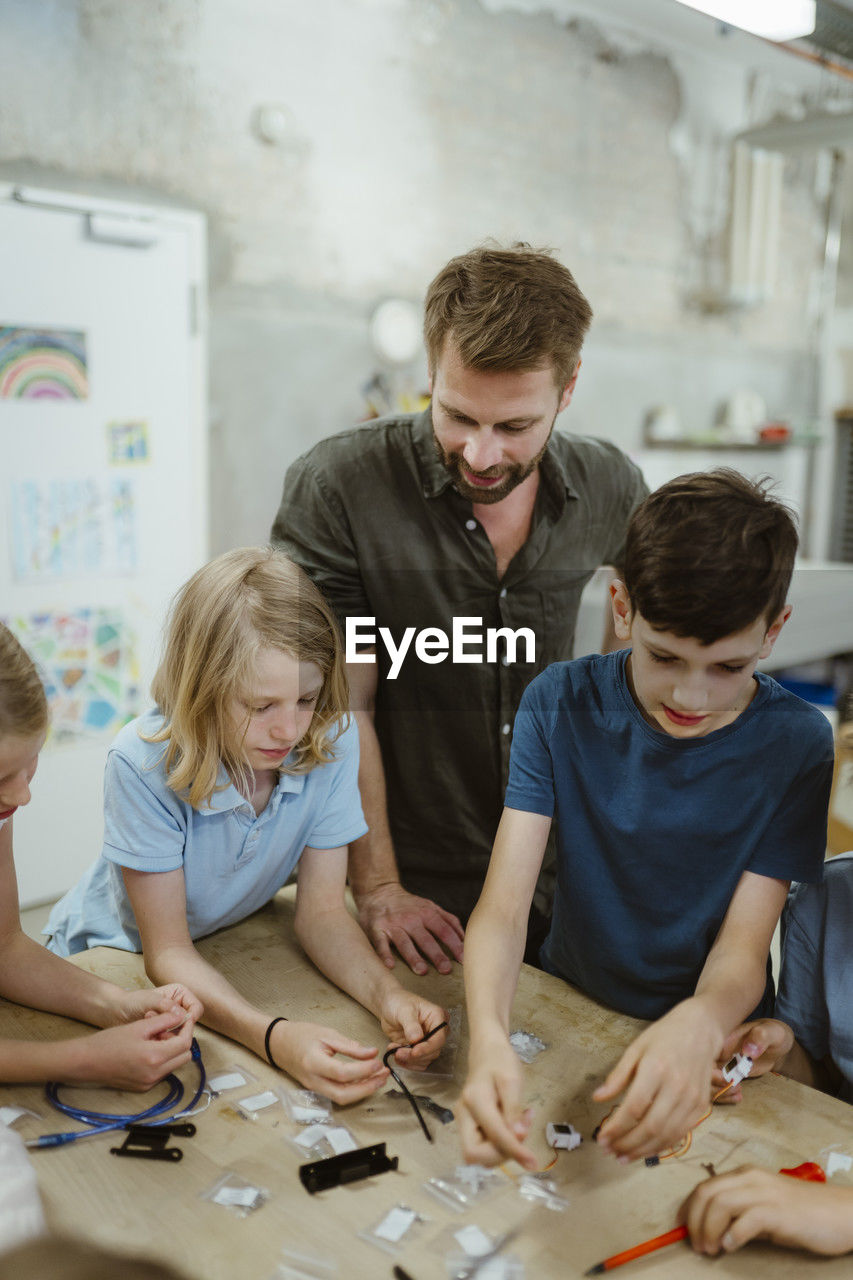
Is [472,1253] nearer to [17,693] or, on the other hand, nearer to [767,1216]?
[767,1216]

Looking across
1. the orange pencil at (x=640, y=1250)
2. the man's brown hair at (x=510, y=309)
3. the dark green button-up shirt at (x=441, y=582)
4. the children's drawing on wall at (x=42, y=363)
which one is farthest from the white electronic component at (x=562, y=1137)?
the children's drawing on wall at (x=42, y=363)

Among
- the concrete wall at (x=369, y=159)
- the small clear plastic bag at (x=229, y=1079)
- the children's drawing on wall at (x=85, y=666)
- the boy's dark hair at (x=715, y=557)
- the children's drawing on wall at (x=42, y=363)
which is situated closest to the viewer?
the boy's dark hair at (x=715, y=557)

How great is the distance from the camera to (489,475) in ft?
3.75

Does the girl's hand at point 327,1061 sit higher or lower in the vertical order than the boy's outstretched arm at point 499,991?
lower

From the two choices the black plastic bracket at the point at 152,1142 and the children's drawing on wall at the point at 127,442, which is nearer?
the black plastic bracket at the point at 152,1142

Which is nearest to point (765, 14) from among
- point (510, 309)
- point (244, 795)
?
point (510, 309)

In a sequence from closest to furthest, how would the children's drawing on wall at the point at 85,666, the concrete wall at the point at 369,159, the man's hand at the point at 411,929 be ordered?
1. the man's hand at the point at 411,929
2. the children's drawing on wall at the point at 85,666
3. the concrete wall at the point at 369,159

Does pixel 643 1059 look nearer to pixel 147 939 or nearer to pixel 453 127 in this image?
pixel 147 939

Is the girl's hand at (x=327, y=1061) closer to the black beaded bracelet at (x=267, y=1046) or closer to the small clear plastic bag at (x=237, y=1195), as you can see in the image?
the black beaded bracelet at (x=267, y=1046)

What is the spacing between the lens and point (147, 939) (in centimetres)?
112

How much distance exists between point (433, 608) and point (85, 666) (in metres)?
1.68

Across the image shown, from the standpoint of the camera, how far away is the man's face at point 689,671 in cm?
88

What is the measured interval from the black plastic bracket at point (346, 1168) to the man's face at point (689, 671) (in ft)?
1.49
